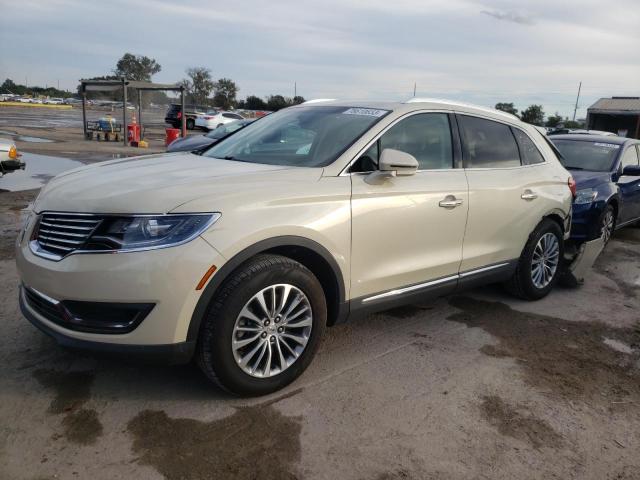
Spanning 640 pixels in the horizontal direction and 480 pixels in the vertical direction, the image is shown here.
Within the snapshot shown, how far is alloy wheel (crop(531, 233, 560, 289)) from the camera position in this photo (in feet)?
16.7

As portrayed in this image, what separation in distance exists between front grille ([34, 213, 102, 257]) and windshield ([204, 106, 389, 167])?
A: 1.30 m

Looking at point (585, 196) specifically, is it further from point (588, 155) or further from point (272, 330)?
point (272, 330)

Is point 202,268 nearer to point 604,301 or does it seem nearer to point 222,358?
point 222,358

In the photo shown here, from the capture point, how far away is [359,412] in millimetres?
3074

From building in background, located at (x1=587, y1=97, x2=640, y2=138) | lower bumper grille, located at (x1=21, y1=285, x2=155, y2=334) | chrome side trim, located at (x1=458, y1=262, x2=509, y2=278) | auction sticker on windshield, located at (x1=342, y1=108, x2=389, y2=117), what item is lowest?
chrome side trim, located at (x1=458, y1=262, x2=509, y2=278)

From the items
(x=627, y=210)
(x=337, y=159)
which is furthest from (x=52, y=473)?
(x=627, y=210)

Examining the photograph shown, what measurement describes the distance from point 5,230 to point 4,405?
4.27 metres

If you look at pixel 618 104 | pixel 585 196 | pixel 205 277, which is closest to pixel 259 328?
pixel 205 277

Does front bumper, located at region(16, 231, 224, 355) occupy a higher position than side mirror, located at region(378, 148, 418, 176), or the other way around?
side mirror, located at region(378, 148, 418, 176)

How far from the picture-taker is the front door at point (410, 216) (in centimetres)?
348

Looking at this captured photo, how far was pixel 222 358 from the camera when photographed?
292cm

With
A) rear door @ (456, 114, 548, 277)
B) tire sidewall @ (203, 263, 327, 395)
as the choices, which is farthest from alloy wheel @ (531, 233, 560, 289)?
tire sidewall @ (203, 263, 327, 395)

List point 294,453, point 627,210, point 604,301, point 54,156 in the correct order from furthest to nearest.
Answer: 1. point 54,156
2. point 627,210
3. point 604,301
4. point 294,453

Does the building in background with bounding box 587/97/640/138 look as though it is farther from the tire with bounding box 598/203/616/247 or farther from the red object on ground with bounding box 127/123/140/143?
the tire with bounding box 598/203/616/247
